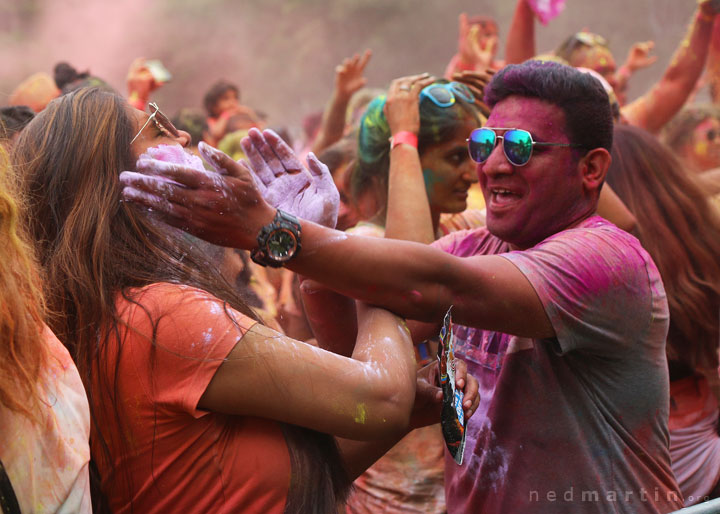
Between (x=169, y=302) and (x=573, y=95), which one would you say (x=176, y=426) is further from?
(x=573, y=95)

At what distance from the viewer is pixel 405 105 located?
2455 mm

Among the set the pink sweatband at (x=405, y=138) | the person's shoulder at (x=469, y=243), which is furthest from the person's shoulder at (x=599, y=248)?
the pink sweatband at (x=405, y=138)

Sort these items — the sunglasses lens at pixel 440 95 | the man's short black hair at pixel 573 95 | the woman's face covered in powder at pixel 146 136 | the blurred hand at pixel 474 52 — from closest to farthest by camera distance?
the woman's face covered in powder at pixel 146 136, the man's short black hair at pixel 573 95, the sunglasses lens at pixel 440 95, the blurred hand at pixel 474 52

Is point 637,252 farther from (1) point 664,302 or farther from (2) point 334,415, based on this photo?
(2) point 334,415

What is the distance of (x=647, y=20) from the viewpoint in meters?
11.7

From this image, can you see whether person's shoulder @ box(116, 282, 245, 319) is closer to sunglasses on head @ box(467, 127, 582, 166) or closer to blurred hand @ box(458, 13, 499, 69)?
sunglasses on head @ box(467, 127, 582, 166)

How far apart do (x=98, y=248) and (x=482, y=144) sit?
41.2 inches

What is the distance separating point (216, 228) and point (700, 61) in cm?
468

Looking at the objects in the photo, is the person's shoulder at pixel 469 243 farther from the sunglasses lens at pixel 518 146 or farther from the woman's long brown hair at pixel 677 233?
the woman's long brown hair at pixel 677 233

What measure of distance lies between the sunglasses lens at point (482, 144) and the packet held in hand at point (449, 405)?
566 millimetres

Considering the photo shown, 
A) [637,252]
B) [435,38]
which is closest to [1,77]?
[435,38]

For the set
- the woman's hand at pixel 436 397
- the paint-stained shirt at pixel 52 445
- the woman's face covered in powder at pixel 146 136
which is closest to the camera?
the paint-stained shirt at pixel 52 445

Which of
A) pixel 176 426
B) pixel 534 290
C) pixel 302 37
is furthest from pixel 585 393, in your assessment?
pixel 302 37

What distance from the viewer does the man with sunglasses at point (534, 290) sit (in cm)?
150
